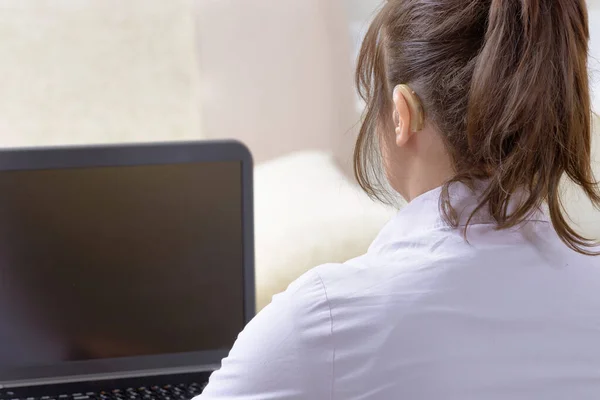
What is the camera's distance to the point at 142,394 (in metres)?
0.92

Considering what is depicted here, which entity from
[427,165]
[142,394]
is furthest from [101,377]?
[427,165]

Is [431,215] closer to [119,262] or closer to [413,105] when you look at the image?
[413,105]

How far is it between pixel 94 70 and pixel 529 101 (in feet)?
4.89

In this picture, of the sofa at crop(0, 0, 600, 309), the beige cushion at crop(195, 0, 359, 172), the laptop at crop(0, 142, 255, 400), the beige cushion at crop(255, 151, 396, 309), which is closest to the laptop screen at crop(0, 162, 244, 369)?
the laptop at crop(0, 142, 255, 400)

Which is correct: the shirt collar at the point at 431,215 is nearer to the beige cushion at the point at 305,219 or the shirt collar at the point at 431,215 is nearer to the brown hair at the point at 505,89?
the brown hair at the point at 505,89

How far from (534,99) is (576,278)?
5.5 inches

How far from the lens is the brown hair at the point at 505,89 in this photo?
1.98 feet

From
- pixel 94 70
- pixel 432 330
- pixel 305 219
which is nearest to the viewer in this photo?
pixel 432 330

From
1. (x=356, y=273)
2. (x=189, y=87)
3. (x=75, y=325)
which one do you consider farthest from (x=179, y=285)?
(x=189, y=87)

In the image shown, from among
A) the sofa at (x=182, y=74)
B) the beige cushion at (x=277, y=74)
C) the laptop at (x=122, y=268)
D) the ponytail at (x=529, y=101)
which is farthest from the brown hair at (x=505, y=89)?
the beige cushion at (x=277, y=74)

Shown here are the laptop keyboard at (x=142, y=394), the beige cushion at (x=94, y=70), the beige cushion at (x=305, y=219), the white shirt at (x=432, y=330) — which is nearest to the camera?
the white shirt at (x=432, y=330)

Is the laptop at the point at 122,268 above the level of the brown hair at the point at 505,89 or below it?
below

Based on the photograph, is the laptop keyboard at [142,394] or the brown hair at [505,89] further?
the laptop keyboard at [142,394]

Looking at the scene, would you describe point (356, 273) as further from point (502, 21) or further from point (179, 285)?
point (179, 285)
